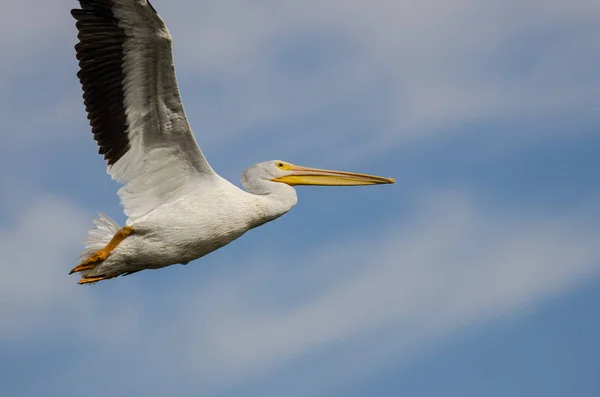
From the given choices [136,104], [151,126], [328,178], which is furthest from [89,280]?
[328,178]

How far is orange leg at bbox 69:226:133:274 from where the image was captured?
51.0 ft

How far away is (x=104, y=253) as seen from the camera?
15.5 m

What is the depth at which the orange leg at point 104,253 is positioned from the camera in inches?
611

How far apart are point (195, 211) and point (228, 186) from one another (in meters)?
0.52

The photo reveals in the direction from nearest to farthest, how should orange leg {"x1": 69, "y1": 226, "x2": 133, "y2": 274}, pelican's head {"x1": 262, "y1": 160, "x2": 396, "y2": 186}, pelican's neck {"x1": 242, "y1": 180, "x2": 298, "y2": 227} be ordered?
orange leg {"x1": 69, "y1": 226, "x2": 133, "y2": 274} < pelican's neck {"x1": 242, "y1": 180, "x2": 298, "y2": 227} < pelican's head {"x1": 262, "y1": 160, "x2": 396, "y2": 186}

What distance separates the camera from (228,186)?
15844 mm

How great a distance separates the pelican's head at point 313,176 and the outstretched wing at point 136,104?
A: 1.20 metres

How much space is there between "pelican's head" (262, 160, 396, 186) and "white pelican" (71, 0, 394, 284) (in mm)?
703

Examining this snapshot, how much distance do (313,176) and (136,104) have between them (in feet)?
9.15

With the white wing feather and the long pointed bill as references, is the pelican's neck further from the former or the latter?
the white wing feather

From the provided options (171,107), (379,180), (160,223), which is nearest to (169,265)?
(160,223)

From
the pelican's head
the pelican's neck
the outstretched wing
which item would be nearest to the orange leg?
the outstretched wing

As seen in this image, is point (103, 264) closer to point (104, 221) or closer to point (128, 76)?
point (104, 221)

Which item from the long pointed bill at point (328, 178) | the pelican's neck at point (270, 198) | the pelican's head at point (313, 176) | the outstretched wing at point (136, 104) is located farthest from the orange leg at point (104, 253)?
the long pointed bill at point (328, 178)
